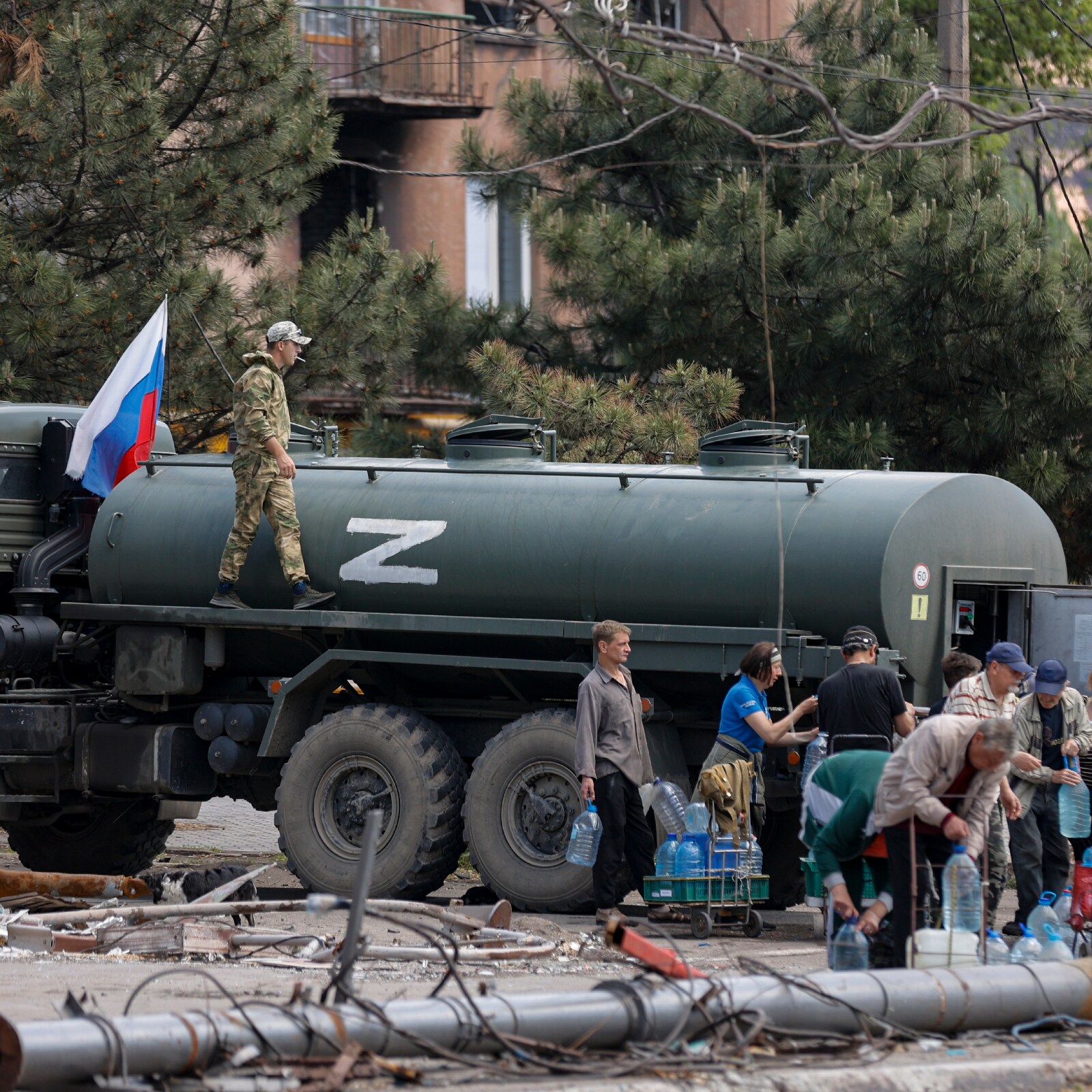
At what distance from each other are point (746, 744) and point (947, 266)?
6.64m

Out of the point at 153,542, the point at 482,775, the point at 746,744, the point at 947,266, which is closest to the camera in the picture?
the point at 746,744

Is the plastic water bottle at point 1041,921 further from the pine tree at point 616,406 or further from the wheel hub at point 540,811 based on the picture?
the pine tree at point 616,406

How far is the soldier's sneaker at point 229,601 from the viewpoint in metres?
12.4

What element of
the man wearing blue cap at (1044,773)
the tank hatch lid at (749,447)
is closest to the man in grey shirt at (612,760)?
the tank hatch lid at (749,447)

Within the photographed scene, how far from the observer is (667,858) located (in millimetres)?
10742

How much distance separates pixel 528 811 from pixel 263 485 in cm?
260

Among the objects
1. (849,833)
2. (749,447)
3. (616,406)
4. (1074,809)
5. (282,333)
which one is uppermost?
(282,333)

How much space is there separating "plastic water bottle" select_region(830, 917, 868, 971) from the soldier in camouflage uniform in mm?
4752

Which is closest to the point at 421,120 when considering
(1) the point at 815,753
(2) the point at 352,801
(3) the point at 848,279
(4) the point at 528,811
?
(3) the point at 848,279

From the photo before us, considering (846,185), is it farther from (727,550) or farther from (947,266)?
(727,550)

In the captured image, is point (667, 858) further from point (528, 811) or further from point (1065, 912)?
point (1065, 912)

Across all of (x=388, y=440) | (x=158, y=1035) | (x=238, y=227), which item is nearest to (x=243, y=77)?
(x=238, y=227)

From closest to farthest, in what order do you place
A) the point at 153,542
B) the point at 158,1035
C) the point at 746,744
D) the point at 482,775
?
the point at 158,1035
the point at 746,744
the point at 482,775
the point at 153,542

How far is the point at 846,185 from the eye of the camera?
16312 mm
